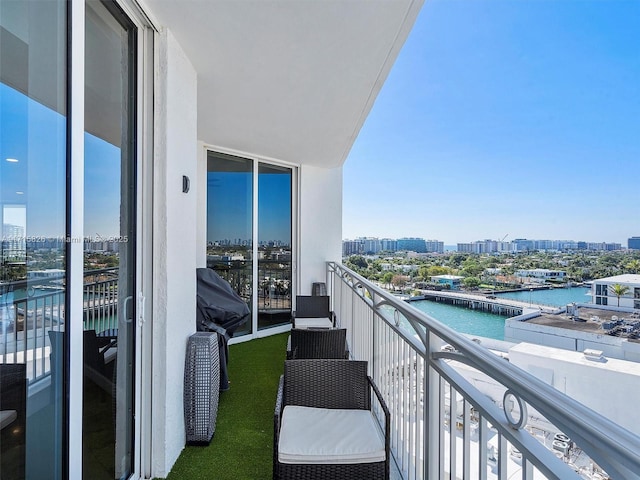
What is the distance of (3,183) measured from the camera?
3.40 feet

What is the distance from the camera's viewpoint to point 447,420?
4.83 ft

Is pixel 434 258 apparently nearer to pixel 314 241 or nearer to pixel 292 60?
pixel 292 60

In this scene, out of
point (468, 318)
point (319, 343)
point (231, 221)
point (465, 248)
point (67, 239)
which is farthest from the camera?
point (231, 221)

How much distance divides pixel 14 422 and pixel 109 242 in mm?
846

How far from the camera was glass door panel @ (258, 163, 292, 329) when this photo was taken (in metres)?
5.54

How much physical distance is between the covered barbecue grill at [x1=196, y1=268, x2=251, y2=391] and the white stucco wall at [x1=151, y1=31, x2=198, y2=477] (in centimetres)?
86

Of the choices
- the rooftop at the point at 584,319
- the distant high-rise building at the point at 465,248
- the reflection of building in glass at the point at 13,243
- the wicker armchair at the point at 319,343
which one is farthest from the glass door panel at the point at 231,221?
the rooftop at the point at 584,319

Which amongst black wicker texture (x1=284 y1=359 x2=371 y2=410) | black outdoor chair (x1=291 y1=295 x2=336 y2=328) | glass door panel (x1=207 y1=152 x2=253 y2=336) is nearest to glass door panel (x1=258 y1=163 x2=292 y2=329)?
glass door panel (x1=207 y1=152 x2=253 y2=336)

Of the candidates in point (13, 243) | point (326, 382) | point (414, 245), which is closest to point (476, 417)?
point (326, 382)

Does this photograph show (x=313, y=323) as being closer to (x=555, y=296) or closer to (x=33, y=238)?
(x=555, y=296)

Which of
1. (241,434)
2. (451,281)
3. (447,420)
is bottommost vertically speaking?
(241,434)

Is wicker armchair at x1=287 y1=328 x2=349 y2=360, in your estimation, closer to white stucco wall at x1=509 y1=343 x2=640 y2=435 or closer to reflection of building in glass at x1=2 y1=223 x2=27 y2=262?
white stucco wall at x1=509 y1=343 x2=640 y2=435

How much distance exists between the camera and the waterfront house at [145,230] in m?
1.07

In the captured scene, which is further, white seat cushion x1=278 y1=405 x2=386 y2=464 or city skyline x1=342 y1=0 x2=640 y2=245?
city skyline x1=342 y1=0 x2=640 y2=245
